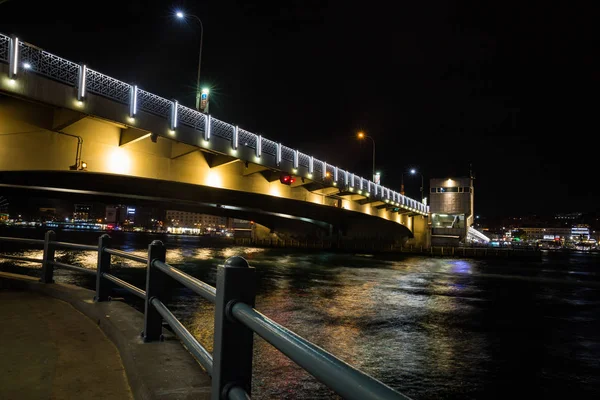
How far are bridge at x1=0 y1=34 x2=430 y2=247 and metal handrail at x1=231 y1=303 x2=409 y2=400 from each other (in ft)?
42.2

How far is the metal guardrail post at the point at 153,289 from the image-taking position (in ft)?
13.8

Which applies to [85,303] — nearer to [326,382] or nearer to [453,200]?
[326,382]

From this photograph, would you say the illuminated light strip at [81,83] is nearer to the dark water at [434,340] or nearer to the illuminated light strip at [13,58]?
the illuminated light strip at [13,58]

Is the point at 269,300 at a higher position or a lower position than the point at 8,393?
lower

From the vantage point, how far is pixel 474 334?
31.4 ft

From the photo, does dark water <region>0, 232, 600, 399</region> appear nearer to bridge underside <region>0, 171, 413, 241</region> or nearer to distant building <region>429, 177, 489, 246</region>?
bridge underside <region>0, 171, 413, 241</region>

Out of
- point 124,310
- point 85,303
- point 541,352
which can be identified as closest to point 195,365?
point 124,310

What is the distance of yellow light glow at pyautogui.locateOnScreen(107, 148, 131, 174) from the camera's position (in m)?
15.8

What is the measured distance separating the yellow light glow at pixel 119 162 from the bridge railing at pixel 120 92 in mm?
1970

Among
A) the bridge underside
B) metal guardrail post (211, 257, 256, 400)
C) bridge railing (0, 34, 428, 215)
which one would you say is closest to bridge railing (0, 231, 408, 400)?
metal guardrail post (211, 257, 256, 400)

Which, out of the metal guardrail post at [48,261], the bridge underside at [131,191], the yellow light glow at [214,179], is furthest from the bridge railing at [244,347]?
the yellow light glow at [214,179]

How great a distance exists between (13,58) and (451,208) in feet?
277

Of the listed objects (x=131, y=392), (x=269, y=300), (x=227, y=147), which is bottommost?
(x=269, y=300)

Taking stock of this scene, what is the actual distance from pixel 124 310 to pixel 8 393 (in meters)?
2.45
